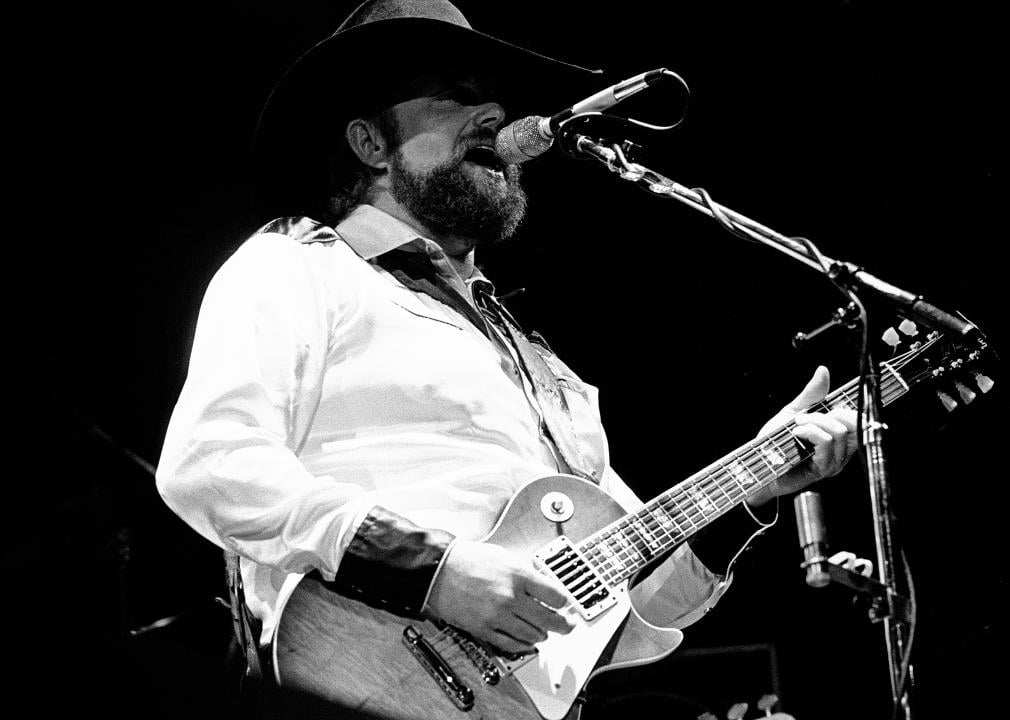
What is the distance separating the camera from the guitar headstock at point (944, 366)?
271 centimetres

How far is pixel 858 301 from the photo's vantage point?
6.10 ft

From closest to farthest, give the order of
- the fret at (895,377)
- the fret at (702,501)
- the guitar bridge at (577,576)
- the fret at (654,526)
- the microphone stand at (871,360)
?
the microphone stand at (871,360), the guitar bridge at (577,576), the fret at (654,526), the fret at (702,501), the fret at (895,377)

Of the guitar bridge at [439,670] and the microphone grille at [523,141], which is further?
the microphone grille at [523,141]

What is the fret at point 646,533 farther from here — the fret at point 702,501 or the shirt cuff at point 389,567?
the shirt cuff at point 389,567

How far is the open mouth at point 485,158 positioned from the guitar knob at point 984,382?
1.43m

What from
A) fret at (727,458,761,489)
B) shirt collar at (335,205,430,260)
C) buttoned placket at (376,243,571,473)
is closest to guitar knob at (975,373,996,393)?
fret at (727,458,761,489)

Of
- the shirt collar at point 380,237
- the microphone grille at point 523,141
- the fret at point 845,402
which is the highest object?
the microphone grille at point 523,141

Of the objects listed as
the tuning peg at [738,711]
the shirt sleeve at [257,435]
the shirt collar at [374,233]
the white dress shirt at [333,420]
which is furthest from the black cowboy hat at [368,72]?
the tuning peg at [738,711]

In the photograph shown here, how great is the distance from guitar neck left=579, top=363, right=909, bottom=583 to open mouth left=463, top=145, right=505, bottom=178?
110 cm

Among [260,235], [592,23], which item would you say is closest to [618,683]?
A: [260,235]

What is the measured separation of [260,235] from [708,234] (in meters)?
2.00

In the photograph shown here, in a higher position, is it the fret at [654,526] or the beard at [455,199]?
the beard at [455,199]

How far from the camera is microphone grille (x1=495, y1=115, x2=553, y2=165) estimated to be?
96.3 inches

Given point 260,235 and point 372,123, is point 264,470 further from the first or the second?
point 372,123
